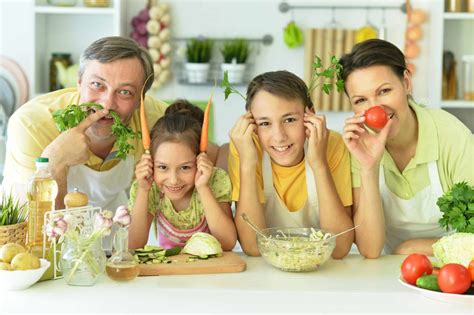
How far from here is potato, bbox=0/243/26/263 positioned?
167cm

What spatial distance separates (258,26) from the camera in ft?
14.1

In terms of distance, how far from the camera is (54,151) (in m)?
2.20

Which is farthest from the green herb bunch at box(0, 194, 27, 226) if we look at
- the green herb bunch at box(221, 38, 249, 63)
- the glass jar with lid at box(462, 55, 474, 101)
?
the glass jar with lid at box(462, 55, 474, 101)

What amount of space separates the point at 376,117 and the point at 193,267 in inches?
26.1

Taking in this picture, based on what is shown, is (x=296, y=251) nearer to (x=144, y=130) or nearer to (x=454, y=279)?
(x=454, y=279)

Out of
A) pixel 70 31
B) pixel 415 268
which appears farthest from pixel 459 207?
pixel 70 31

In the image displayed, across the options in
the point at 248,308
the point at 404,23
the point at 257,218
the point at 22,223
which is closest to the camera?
the point at 248,308

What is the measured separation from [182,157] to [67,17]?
248 cm

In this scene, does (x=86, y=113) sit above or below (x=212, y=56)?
below

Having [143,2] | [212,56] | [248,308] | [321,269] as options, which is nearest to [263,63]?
[212,56]

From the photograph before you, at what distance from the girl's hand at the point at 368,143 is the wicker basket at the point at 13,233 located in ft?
3.01

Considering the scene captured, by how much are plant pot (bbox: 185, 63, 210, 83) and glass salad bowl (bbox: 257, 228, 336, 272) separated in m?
2.40

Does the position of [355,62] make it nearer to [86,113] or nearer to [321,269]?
[321,269]

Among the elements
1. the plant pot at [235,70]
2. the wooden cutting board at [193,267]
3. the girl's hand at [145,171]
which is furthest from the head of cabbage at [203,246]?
the plant pot at [235,70]
